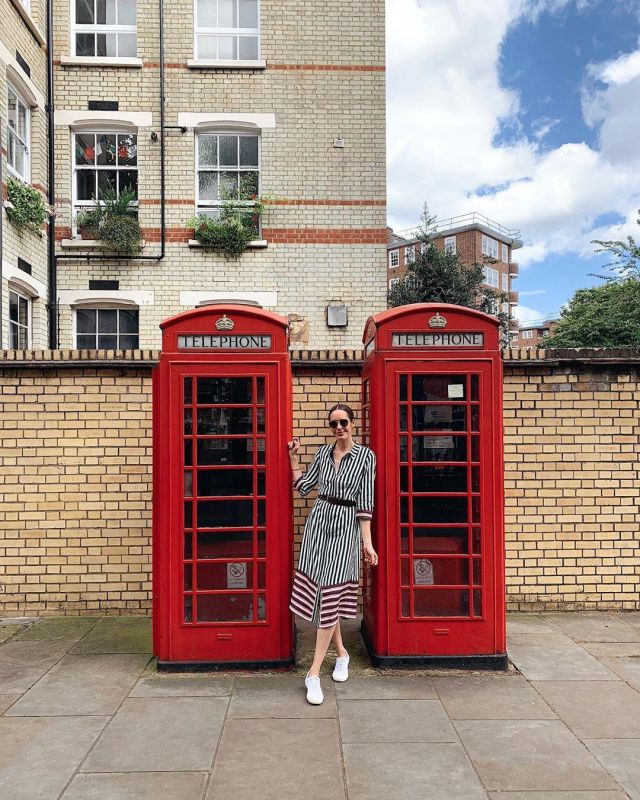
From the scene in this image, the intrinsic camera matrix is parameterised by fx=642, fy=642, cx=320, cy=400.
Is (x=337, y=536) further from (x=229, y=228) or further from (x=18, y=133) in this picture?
(x=18, y=133)

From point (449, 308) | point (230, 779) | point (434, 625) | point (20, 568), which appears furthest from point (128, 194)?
point (230, 779)

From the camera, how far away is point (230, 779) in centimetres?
329

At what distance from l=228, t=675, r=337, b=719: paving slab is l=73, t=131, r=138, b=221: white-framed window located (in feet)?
35.8

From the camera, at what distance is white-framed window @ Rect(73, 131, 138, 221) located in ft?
42.1

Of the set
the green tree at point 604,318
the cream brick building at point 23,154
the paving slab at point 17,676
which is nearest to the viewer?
the paving slab at point 17,676

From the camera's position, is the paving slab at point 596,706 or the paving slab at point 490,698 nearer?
the paving slab at point 596,706

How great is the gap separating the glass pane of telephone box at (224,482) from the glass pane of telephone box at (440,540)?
4.24ft

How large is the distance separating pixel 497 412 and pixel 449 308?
84cm

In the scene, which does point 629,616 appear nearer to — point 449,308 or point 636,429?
point 636,429

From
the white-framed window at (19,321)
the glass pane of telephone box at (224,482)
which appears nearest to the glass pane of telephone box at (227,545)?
the glass pane of telephone box at (224,482)

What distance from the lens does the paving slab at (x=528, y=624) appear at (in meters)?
5.54

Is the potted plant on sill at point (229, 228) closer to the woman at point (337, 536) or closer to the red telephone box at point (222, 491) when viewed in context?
the red telephone box at point (222, 491)

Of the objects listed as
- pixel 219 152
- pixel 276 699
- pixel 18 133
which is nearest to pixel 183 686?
pixel 276 699

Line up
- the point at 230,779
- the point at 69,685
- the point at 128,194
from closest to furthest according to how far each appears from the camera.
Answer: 1. the point at 230,779
2. the point at 69,685
3. the point at 128,194
